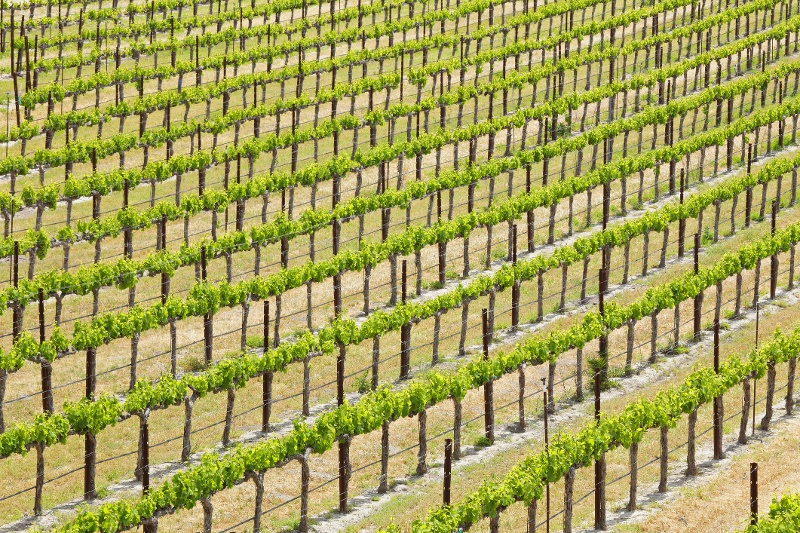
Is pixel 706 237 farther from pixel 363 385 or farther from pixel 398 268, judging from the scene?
pixel 363 385

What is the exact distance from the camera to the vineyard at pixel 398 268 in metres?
39.4

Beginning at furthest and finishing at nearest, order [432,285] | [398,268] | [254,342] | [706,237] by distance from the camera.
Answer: [706,237] < [398,268] < [432,285] < [254,342]

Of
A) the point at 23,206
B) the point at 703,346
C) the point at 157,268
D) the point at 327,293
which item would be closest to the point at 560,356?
the point at 703,346

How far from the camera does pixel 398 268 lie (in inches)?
2164

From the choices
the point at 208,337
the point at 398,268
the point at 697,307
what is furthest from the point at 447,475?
the point at 398,268

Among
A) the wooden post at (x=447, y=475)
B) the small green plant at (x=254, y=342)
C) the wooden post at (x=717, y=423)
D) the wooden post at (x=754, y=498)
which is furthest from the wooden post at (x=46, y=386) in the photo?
the wooden post at (x=754, y=498)

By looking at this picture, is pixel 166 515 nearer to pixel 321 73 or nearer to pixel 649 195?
pixel 649 195

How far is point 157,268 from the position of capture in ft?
168

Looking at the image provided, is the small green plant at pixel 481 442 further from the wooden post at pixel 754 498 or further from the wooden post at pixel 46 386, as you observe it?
the wooden post at pixel 46 386

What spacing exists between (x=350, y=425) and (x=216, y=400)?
23.9 feet

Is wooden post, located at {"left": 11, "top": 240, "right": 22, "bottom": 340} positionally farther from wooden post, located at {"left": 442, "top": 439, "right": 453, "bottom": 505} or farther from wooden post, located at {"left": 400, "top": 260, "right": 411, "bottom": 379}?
wooden post, located at {"left": 442, "top": 439, "right": 453, "bottom": 505}

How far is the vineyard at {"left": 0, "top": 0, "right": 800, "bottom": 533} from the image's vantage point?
1551 inches

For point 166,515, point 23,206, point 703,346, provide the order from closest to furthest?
1. point 166,515
2. point 703,346
3. point 23,206

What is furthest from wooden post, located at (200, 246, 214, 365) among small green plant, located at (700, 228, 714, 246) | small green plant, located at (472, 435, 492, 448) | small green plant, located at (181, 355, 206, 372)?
small green plant, located at (700, 228, 714, 246)
